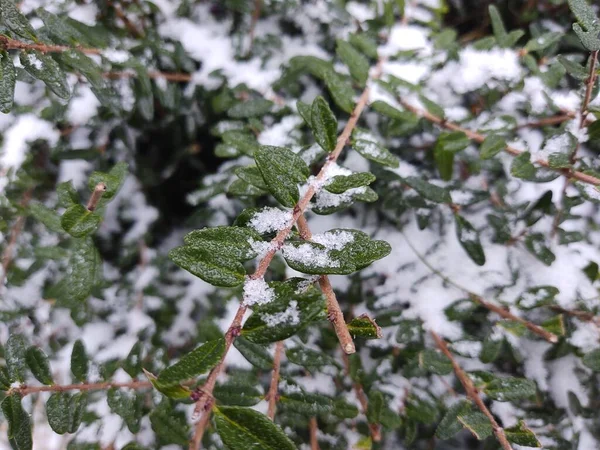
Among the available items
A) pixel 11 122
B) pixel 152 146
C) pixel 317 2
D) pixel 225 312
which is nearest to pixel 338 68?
pixel 317 2

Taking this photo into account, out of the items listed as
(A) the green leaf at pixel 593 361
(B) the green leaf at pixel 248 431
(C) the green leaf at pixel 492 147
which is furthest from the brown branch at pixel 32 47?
(A) the green leaf at pixel 593 361

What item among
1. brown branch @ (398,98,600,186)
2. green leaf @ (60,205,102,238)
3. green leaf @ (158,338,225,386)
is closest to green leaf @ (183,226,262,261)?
green leaf @ (158,338,225,386)

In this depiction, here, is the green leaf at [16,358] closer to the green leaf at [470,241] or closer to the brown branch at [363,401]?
the brown branch at [363,401]

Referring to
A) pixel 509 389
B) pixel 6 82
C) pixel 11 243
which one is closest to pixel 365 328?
pixel 509 389

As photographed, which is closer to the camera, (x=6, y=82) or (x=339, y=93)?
(x=6, y=82)

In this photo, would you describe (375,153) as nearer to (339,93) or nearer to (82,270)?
(339,93)

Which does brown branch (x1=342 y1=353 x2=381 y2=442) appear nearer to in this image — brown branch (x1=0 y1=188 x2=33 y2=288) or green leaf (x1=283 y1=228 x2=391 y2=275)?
green leaf (x1=283 y1=228 x2=391 y2=275)

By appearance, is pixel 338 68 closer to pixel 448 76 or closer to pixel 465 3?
pixel 448 76
